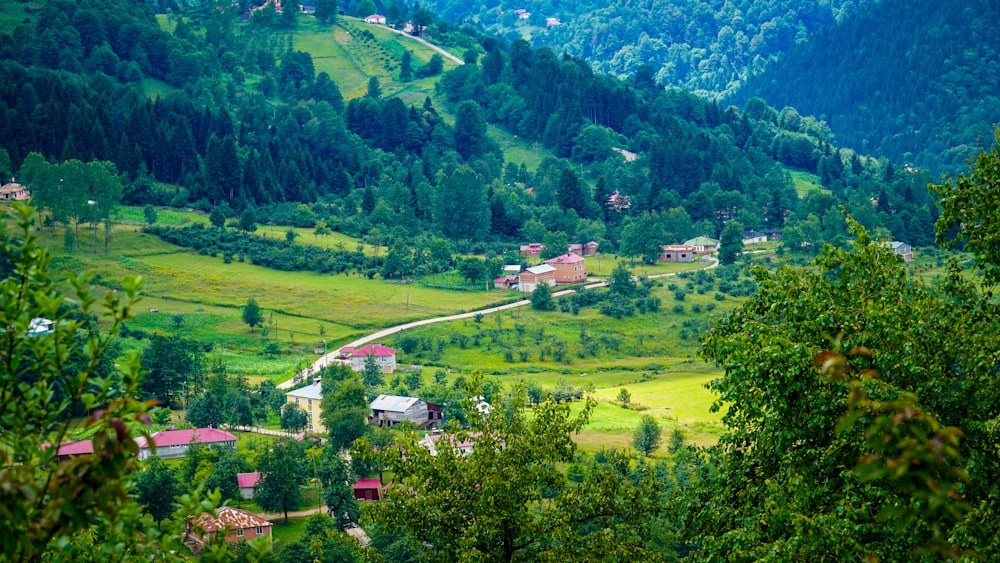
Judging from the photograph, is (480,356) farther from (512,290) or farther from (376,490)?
(376,490)

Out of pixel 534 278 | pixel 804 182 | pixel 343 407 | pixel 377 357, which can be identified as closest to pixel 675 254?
pixel 534 278

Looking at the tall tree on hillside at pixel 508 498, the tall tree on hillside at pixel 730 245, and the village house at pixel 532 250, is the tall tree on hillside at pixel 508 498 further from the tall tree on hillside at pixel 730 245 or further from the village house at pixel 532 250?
the village house at pixel 532 250

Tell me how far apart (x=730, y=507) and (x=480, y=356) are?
143ft

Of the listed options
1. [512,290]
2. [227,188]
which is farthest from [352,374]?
[227,188]

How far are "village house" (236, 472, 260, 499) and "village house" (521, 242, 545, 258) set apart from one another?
4613 cm

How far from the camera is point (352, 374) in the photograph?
4675 cm

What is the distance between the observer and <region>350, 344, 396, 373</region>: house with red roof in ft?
169

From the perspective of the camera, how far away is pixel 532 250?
8125 cm

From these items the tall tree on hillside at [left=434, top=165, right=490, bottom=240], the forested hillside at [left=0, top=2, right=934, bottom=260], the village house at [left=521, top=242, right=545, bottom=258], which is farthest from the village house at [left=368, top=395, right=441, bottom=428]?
the tall tree on hillside at [left=434, top=165, right=490, bottom=240]

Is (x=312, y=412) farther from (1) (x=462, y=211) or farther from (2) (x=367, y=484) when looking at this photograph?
(1) (x=462, y=211)

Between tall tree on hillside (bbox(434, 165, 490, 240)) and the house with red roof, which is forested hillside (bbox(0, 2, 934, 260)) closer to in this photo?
tall tree on hillside (bbox(434, 165, 490, 240))

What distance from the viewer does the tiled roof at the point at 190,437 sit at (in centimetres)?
3959

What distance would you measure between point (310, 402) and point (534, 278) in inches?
1094

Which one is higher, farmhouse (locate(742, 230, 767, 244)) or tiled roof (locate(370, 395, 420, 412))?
farmhouse (locate(742, 230, 767, 244))
